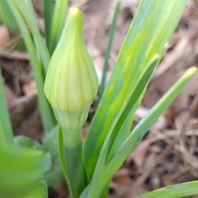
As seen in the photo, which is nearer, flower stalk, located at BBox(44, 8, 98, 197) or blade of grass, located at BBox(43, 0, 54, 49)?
flower stalk, located at BBox(44, 8, 98, 197)

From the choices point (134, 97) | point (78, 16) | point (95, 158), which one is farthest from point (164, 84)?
point (78, 16)

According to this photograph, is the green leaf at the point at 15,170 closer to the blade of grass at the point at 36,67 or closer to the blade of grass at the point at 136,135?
the blade of grass at the point at 136,135

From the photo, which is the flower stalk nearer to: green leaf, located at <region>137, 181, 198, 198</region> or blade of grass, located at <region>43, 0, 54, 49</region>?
green leaf, located at <region>137, 181, 198, 198</region>

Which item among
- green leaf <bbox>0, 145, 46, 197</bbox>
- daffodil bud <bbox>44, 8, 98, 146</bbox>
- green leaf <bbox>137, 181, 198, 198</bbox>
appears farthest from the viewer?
green leaf <bbox>137, 181, 198, 198</bbox>

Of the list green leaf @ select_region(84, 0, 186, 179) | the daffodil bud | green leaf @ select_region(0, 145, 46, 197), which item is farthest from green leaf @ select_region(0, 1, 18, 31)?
green leaf @ select_region(0, 145, 46, 197)

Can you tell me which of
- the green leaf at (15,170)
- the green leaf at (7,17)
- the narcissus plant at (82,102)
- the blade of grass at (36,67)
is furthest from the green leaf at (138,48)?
the green leaf at (7,17)

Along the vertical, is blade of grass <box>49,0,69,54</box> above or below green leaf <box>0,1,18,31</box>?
above

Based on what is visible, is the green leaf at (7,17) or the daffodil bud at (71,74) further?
the green leaf at (7,17)
